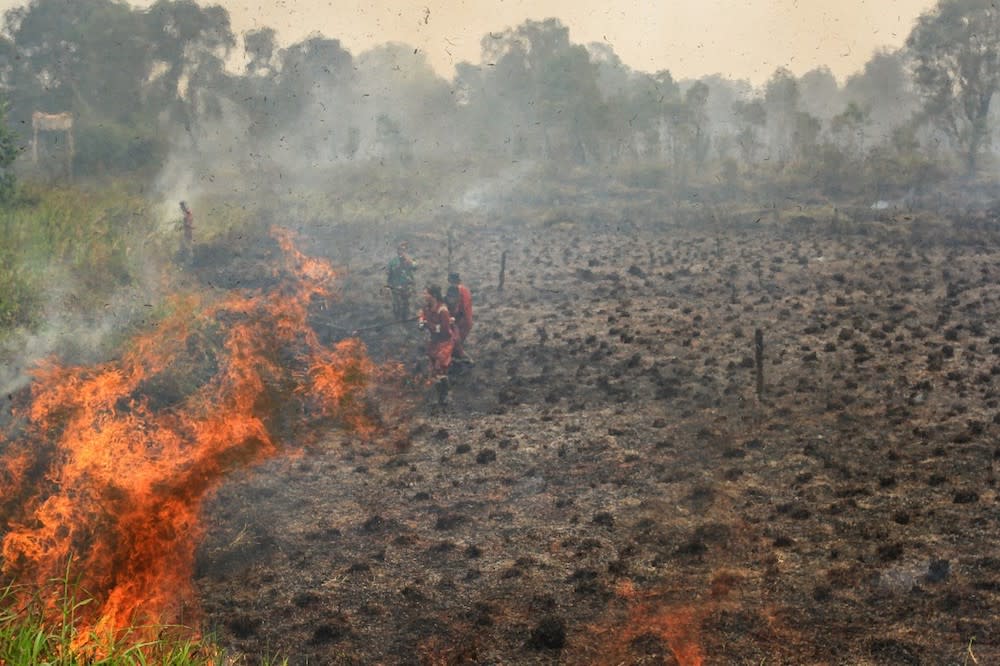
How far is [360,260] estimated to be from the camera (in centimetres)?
3269

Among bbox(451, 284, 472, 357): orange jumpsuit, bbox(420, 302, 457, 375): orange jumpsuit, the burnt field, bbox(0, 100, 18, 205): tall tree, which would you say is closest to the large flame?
the burnt field

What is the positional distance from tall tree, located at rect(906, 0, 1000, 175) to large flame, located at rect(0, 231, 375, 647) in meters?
43.1

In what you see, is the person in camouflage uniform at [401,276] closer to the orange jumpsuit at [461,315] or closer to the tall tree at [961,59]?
the orange jumpsuit at [461,315]

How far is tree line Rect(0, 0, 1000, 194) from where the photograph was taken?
43.3 m

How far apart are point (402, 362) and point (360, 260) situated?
13875mm

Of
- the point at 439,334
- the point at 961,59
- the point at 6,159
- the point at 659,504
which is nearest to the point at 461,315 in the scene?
the point at 439,334

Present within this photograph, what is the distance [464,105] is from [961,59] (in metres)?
45.5

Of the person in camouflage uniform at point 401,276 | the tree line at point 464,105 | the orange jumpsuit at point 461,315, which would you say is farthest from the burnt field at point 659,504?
the tree line at point 464,105

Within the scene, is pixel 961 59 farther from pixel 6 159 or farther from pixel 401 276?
pixel 6 159

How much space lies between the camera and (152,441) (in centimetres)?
1277

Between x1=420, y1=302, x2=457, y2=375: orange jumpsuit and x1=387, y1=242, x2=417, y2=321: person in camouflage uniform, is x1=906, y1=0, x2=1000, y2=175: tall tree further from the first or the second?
x1=420, y1=302, x2=457, y2=375: orange jumpsuit

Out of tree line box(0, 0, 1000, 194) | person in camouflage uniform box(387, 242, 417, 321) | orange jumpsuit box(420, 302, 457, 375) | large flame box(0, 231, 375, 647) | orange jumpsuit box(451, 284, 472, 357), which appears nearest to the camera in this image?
large flame box(0, 231, 375, 647)

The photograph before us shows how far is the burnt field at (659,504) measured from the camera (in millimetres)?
8250

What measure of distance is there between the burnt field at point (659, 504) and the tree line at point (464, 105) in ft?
79.8
